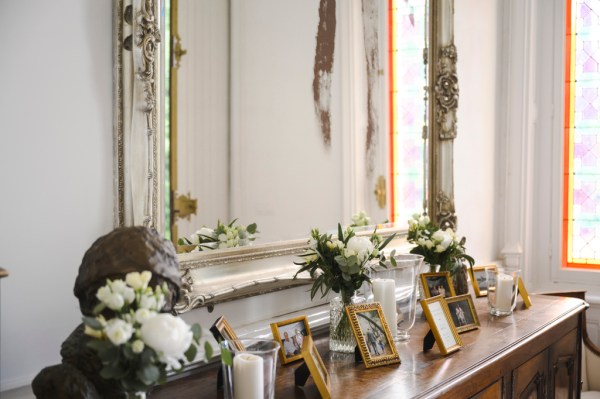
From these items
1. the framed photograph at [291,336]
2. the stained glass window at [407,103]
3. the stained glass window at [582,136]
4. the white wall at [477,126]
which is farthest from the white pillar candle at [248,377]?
the stained glass window at [582,136]

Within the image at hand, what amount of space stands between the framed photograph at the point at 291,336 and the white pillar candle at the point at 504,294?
0.97 meters

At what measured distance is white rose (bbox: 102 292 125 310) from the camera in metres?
1.06

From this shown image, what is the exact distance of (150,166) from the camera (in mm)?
1584

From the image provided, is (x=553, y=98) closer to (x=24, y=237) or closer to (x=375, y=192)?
(x=375, y=192)

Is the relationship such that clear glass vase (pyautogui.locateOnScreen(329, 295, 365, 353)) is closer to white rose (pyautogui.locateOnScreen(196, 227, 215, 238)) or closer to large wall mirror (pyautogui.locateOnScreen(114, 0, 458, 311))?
large wall mirror (pyautogui.locateOnScreen(114, 0, 458, 311))

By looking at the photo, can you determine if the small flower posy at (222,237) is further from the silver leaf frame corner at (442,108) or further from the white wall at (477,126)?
the white wall at (477,126)

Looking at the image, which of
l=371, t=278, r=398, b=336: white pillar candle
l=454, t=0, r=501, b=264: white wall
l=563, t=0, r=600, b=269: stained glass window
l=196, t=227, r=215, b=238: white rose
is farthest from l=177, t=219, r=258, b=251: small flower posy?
l=563, t=0, r=600, b=269: stained glass window

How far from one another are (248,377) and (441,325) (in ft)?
2.69

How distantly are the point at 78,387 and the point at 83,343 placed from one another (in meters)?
0.09

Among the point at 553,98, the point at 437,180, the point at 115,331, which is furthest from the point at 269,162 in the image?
the point at 553,98

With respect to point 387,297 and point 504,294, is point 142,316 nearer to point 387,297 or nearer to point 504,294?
point 387,297

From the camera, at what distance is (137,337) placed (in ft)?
3.43

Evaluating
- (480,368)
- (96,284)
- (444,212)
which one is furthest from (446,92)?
(96,284)

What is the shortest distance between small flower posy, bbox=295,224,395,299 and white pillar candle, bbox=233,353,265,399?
547mm
